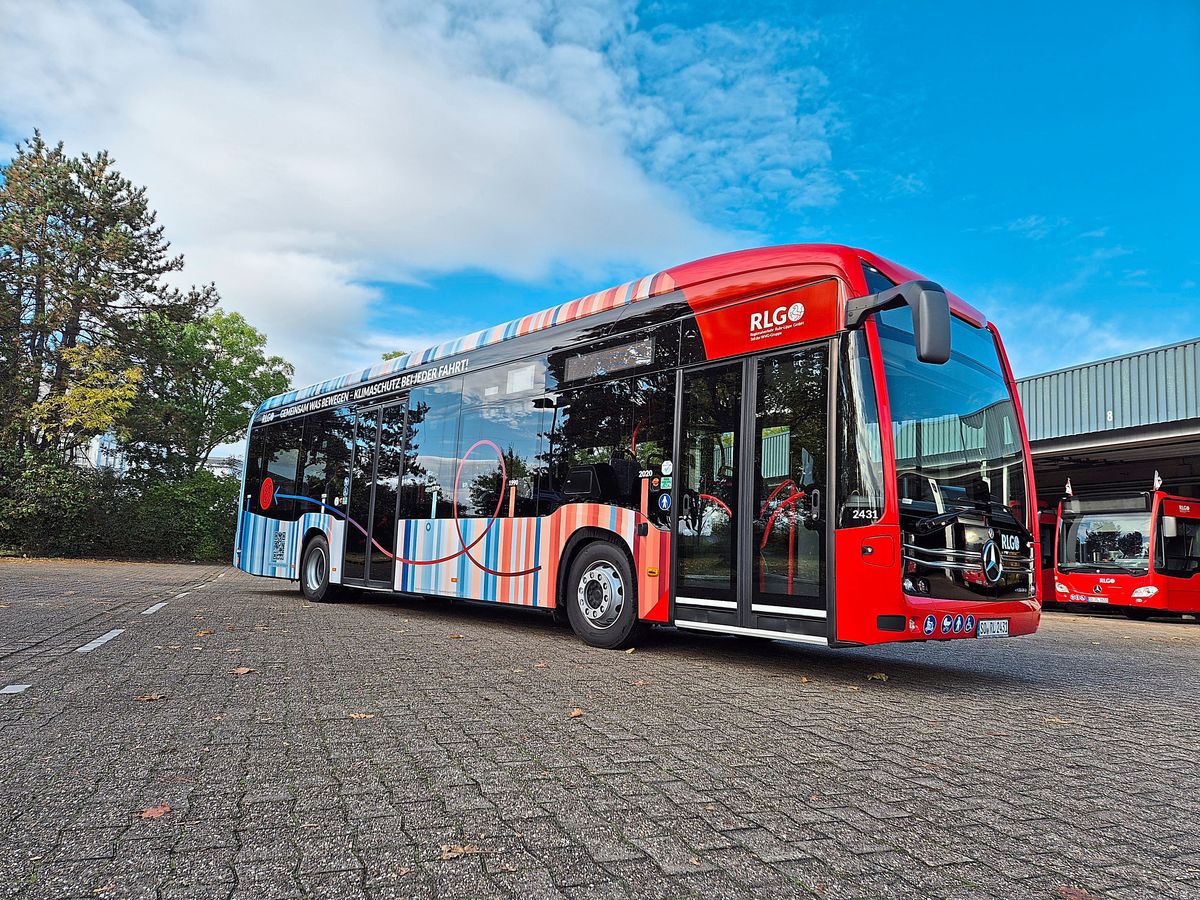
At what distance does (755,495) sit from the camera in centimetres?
656

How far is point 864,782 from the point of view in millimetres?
3664

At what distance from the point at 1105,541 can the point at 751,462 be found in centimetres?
1679

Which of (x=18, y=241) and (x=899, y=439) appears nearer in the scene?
(x=899, y=439)

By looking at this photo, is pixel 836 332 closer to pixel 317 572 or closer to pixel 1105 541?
pixel 317 572

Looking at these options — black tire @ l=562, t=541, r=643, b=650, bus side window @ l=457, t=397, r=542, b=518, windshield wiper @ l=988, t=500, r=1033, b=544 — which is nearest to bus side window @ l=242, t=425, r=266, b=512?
bus side window @ l=457, t=397, r=542, b=518

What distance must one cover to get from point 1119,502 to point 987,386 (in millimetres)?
14937

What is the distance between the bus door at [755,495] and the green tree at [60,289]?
2883 cm

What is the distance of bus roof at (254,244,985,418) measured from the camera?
21.1 ft

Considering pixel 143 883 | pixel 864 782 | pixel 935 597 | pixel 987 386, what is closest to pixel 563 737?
pixel 864 782

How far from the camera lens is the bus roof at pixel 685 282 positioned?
6434 mm

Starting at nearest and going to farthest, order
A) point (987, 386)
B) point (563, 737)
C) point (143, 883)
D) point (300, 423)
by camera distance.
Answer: point (143, 883) → point (563, 737) → point (987, 386) → point (300, 423)

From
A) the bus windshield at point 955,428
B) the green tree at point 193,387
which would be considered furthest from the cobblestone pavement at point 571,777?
the green tree at point 193,387

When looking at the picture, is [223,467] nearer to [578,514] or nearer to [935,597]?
[578,514]

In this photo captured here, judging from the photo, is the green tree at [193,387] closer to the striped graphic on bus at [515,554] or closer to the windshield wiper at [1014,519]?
the striped graphic on bus at [515,554]
